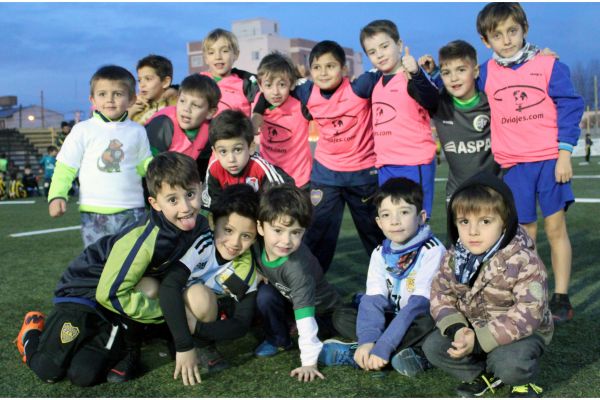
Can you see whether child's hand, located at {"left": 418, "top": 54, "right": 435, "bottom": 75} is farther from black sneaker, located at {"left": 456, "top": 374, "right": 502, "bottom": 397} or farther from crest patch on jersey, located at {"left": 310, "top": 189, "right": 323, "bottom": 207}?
black sneaker, located at {"left": 456, "top": 374, "right": 502, "bottom": 397}

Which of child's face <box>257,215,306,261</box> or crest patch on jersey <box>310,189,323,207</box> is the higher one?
crest patch on jersey <box>310,189,323,207</box>

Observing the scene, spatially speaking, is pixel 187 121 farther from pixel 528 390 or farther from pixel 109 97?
pixel 528 390

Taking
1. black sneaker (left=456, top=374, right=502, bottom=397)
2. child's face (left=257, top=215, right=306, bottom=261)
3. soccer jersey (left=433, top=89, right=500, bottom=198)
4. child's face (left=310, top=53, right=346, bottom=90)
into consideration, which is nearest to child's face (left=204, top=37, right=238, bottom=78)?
child's face (left=310, top=53, right=346, bottom=90)

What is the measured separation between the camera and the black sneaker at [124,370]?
9.73 ft

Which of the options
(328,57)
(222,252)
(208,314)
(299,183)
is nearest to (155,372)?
(208,314)

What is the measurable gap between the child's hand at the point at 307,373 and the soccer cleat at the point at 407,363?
0.37m

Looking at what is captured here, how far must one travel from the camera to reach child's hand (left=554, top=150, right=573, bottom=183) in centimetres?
380

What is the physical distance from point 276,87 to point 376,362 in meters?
2.44

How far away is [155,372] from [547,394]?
1.90 metres

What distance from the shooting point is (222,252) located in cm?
337

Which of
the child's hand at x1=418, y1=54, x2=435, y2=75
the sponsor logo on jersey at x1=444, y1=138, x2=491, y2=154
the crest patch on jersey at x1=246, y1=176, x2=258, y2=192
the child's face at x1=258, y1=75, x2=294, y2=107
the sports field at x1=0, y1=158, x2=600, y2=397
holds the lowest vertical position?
the sports field at x1=0, y1=158, x2=600, y2=397

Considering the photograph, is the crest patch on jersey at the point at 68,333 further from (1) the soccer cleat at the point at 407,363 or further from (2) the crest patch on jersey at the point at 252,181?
(1) the soccer cleat at the point at 407,363

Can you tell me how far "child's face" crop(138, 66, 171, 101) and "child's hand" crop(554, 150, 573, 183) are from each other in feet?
10.6

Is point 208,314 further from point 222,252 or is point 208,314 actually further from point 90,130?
point 90,130
